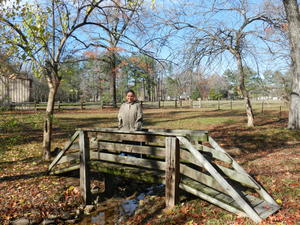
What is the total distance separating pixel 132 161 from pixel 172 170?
3.82ft

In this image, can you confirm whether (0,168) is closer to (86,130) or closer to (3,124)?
(3,124)

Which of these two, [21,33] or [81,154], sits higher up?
[21,33]

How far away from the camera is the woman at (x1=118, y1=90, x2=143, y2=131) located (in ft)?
17.7

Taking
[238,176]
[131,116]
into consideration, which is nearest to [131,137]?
[131,116]

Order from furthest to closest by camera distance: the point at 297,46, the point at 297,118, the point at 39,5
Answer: the point at 297,118 → the point at 297,46 → the point at 39,5

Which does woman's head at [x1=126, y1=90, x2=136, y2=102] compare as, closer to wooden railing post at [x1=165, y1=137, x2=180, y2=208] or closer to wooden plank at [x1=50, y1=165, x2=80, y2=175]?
wooden railing post at [x1=165, y1=137, x2=180, y2=208]

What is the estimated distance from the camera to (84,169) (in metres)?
5.38

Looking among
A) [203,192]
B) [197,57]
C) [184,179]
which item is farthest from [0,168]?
[197,57]

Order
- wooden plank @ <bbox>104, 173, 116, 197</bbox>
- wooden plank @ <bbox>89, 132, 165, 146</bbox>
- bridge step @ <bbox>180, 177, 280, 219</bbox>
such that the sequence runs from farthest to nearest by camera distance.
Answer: wooden plank @ <bbox>104, 173, 116, 197</bbox> → wooden plank @ <bbox>89, 132, 165, 146</bbox> → bridge step @ <bbox>180, 177, 280, 219</bbox>

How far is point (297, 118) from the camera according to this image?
9914 millimetres

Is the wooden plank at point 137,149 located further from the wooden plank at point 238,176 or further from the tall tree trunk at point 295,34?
the tall tree trunk at point 295,34

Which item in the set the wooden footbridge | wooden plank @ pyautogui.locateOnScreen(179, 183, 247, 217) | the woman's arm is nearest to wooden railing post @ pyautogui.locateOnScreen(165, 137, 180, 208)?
the wooden footbridge

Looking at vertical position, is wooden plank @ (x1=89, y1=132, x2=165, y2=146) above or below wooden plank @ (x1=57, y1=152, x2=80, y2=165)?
above

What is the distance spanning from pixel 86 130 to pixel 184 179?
8.48 ft
